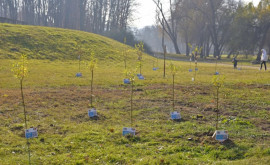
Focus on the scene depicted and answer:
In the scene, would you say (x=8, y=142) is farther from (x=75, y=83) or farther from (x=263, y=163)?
(x=75, y=83)

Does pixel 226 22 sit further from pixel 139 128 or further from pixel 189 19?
pixel 139 128

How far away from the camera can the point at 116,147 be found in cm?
648

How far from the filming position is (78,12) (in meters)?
78.3

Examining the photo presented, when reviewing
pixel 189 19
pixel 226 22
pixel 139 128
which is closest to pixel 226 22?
pixel 226 22

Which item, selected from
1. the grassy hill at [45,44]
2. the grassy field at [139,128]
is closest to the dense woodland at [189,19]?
the grassy hill at [45,44]

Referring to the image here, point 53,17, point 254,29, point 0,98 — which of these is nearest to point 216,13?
point 254,29

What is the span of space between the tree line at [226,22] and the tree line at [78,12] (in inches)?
555

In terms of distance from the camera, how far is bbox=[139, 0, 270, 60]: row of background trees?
1984 inches

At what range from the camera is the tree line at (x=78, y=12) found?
7312 centimetres

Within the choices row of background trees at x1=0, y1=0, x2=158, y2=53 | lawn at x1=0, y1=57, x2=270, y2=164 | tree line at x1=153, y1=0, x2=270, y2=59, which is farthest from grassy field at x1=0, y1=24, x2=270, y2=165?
row of background trees at x1=0, y1=0, x2=158, y2=53

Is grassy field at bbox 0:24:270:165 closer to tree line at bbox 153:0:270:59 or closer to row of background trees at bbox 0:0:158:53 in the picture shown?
tree line at bbox 153:0:270:59

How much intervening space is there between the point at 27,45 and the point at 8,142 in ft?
84.6

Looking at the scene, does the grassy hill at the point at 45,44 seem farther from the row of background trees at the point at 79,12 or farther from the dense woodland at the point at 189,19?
the row of background trees at the point at 79,12

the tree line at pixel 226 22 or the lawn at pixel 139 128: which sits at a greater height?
the tree line at pixel 226 22
